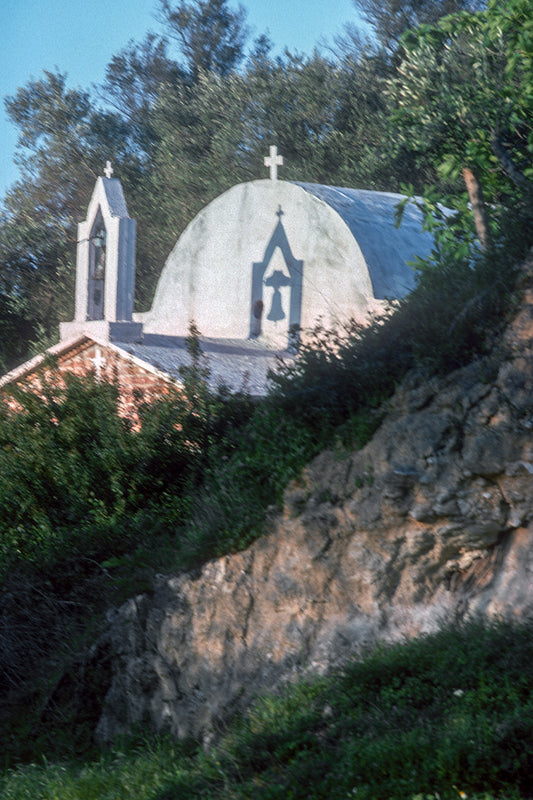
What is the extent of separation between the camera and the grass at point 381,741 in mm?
3963

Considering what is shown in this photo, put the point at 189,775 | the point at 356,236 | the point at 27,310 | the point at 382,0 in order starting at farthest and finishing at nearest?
the point at 382,0, the point at 27,310, the point at 356,236, the point at 189,775

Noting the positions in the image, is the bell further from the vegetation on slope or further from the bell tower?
the vegetation on slope

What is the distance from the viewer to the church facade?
38.0 ft

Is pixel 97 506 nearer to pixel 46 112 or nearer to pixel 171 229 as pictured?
pixel 171 229

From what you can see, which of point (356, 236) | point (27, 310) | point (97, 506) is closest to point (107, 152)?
point (27, 310)

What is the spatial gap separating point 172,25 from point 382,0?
877 centimetres

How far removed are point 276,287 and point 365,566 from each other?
7.66m

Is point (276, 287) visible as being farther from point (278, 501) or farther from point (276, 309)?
point (278, 501)

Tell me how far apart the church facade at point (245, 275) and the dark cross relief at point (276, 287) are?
0.05ft

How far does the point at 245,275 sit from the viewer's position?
542 inches

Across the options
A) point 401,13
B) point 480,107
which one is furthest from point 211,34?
point 480,107

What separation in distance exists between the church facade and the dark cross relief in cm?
2

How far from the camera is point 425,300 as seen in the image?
7125 mm

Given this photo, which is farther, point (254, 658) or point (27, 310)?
point (27, 310)
